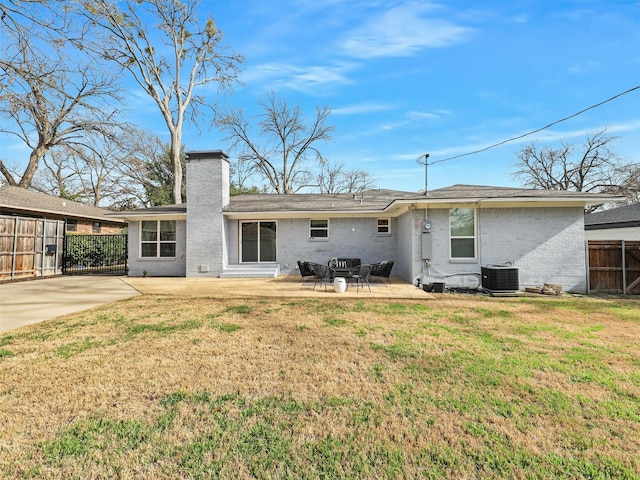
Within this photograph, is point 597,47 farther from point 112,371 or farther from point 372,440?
point 112,371

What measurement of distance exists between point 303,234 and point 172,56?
17318 mm

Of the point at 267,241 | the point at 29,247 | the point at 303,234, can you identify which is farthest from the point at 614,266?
the point at 29,247

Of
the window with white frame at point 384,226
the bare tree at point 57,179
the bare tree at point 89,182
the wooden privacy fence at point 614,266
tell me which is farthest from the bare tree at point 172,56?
the wooden privacy fence at point 614,266

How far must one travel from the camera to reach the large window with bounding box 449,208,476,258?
34.1 ft

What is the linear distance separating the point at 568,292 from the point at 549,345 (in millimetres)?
7072

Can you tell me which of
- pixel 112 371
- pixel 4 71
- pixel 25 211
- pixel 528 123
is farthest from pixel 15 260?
pixel 528 123

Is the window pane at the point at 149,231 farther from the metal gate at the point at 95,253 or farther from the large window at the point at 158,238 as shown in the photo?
the metal gate at the point at 95,253

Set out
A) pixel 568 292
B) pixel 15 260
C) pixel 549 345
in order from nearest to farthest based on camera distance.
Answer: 1. pixel 549 345
2. pixel 568 292
3. pixel 15 260

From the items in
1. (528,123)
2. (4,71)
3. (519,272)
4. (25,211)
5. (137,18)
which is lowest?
(519,272)

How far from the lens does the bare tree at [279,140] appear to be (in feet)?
101

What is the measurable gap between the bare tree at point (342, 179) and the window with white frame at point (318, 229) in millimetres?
23215

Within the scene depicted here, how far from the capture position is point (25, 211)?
14.1m

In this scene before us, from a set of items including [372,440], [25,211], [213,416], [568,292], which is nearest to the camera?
[372,440]

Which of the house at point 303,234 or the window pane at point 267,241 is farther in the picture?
the window pane at point 267,241
